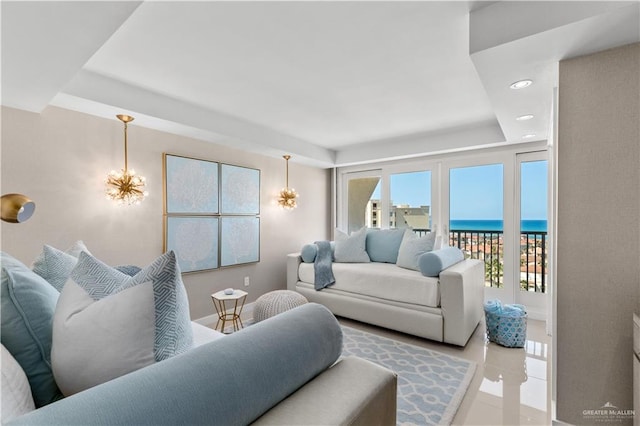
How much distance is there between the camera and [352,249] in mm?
4043

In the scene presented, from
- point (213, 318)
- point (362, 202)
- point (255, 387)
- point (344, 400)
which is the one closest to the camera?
point (255, 387)

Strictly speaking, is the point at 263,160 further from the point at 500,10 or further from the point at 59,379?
the point at 59,379

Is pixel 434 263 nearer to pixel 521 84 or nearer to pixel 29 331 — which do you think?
pixel 521 84

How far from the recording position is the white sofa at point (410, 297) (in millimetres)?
2792

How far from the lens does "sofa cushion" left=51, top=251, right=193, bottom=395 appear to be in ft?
2.51

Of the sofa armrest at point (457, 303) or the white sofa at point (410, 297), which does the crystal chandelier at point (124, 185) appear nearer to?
the white sofa at point (410, 297)

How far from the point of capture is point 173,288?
0.86 metres

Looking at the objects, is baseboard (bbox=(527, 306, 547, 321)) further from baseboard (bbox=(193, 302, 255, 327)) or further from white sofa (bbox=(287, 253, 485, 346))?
baseboard (bbox=(193, 302, 255, 327))

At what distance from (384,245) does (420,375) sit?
1.93 metres

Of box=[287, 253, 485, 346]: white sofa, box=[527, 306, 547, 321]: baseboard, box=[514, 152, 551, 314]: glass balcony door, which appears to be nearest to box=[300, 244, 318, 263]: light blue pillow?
box=[287, 253, 485, 346]: white sofa

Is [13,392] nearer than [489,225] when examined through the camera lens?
Yes

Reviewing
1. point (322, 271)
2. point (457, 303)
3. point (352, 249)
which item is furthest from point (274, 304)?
point (457, 303)

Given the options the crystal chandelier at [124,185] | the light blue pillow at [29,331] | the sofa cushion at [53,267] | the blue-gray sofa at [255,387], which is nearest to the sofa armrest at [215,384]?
the blue-gray sofa at [255,387]

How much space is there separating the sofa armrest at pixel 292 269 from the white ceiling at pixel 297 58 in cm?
171
